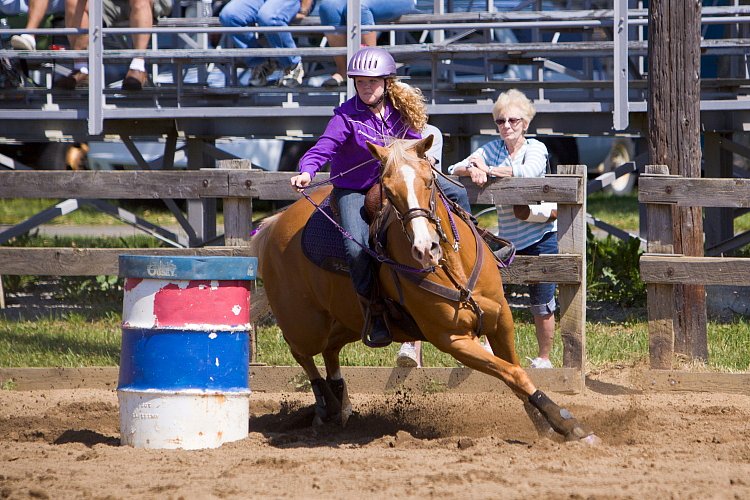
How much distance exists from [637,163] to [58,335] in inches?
229

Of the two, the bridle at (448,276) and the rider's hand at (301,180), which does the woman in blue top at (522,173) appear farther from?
the rider's hand at (301,180)

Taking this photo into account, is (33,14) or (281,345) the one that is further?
(33,14)

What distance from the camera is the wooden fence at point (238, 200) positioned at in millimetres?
7336

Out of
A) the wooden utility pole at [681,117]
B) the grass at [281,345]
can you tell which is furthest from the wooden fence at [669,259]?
the grass at [281,345]

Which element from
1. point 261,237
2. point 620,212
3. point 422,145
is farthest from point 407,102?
point 620,212

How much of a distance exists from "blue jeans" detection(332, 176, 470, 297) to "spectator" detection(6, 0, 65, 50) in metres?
5.93

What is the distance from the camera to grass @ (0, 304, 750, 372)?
333 inches

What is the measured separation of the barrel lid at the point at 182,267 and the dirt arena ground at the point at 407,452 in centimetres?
100

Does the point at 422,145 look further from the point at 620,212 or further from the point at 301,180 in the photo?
the point at 620,212

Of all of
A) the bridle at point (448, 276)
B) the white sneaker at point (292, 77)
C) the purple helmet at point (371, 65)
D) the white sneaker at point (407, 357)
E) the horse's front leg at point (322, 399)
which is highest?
the white sneaker at point (292, 77)

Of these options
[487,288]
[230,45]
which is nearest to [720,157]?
[230,45]

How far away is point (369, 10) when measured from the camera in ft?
35.3

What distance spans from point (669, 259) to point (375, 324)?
2429mm

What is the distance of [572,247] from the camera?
24.4 feet
